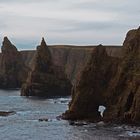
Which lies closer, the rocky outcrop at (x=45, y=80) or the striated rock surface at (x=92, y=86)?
the striated rock surface at (x=92, y=86)

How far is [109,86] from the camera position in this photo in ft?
327

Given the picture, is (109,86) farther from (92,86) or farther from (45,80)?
(45,80)

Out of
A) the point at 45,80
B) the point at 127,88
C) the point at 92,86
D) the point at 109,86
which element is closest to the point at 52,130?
the point at 92,86

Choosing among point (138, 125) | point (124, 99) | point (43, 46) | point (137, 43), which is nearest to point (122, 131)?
point (138, 125)

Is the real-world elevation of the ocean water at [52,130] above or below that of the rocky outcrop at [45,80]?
below

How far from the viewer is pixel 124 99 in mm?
93375

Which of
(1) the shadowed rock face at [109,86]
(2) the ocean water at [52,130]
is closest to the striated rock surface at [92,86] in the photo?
(1) the shadowed rock face at [109,86]

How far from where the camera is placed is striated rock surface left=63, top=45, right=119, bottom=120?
319ft

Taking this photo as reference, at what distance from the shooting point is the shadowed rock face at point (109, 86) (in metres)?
92.9

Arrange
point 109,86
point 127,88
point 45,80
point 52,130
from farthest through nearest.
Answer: point 45,80, point 109,86, point 127,88, point 52,130

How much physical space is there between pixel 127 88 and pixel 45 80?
267ft

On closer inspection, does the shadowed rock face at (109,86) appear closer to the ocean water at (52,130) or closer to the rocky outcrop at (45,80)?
the ocean water at (52,130)

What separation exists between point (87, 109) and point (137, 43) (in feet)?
56.9

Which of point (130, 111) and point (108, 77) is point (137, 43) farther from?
point (130, 111)
